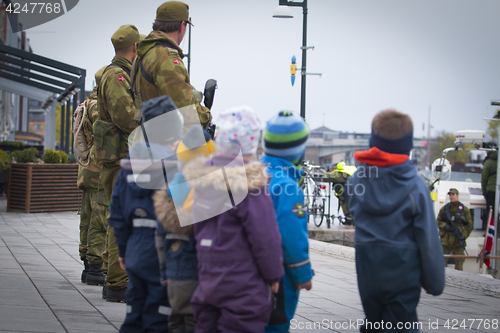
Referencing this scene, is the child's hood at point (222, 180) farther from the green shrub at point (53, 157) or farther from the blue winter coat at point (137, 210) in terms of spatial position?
the green shrub at point (53, 157)

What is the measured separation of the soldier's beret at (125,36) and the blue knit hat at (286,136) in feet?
7.90

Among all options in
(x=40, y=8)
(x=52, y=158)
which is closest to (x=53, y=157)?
(x=52, y=158)

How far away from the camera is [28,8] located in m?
11.8

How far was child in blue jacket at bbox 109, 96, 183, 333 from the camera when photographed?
325cm

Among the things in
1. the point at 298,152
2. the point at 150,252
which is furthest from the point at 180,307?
the point at 298,152

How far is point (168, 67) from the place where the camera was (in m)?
4.07

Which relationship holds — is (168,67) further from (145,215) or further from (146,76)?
(145,215)

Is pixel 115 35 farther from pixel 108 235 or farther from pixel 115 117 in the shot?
pixel 108 235

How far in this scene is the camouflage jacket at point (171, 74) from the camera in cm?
406

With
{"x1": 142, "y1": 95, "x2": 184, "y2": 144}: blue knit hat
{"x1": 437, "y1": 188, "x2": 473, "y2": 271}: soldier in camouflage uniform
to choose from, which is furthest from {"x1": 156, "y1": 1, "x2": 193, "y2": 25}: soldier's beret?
{"x1": 437, "y1": 188, "x2": 473, "y2": 271}: soldier in camouflage uniform

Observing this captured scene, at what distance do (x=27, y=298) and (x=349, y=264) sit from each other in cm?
497

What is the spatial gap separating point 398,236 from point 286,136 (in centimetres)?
91

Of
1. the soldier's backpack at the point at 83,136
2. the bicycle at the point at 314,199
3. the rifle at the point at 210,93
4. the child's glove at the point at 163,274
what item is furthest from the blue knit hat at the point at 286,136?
the bicycle at the point at 314,199

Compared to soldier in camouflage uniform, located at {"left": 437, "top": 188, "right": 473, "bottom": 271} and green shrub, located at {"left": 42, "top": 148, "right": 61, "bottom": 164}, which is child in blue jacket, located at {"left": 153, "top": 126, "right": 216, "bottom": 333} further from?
green shrub, located at {"left": 42, "top": 148, "right": 61, "bottom": 164}
